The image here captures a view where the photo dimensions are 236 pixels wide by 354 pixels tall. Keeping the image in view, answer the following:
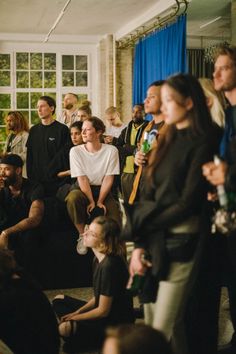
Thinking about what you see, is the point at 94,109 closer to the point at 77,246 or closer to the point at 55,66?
the point at 55,66

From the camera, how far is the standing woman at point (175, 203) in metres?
2.13

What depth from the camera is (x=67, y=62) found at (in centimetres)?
1165

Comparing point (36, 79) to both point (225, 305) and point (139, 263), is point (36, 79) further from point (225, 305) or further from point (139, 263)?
point (139, 263)

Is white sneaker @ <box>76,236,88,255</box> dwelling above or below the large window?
below

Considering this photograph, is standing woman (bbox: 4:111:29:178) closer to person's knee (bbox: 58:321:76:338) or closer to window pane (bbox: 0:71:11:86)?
person's knee (bbox: 58:321:76:338)

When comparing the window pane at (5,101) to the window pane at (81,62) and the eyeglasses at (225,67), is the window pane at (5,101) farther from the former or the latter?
the eyeglasses at (225,67)

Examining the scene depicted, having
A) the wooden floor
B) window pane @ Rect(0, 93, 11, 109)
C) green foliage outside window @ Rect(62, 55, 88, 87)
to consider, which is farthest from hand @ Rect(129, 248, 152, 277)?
green foliage outside window @ Rect(62, 55, 88, 87)

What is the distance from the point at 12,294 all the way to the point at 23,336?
0.63 feet

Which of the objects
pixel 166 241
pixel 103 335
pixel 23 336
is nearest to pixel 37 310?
pixel 23 336

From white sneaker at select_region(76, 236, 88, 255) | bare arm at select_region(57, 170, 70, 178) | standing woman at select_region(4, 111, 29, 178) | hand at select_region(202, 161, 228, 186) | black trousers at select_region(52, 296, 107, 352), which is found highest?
standing woman at select_region(4, 111, 29, 178)

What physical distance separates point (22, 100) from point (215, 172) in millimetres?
9791

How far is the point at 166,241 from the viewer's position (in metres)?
2.19

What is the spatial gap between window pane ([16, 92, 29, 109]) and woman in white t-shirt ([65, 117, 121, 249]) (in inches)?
278

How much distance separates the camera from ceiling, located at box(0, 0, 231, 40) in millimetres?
8312
